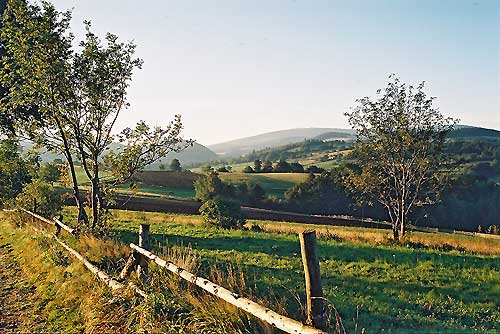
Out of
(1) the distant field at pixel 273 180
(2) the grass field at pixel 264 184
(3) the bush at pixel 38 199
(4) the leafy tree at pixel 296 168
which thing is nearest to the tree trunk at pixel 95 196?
(3) the bush at pixel 38 199

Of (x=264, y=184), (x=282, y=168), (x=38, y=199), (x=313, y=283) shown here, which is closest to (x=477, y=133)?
(x=282, y=168)

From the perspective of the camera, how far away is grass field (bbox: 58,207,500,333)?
424 inches

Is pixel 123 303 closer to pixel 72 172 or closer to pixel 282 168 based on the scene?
pixel 72 172

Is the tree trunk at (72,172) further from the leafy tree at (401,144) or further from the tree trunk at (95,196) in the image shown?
the leafy tree at (401,144)

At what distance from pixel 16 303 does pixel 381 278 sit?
10124mm

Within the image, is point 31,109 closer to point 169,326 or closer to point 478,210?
point 169,326

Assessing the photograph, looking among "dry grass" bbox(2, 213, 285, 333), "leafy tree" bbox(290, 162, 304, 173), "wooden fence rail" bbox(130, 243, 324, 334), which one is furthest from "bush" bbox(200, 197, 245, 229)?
"leafy tree" bbox(290, 162, 304, 173)

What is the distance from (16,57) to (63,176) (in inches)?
205

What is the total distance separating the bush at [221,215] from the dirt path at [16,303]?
1688 centimetres

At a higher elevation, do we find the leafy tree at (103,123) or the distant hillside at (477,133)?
the distant hillside at (477,133)

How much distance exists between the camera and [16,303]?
9797 mm

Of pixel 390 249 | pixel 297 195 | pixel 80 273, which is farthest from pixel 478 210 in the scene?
pixel 80 273

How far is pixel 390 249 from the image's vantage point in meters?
21.6

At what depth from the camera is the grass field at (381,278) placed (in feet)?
35.3
